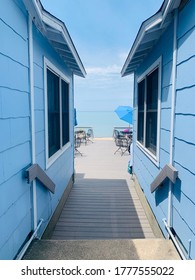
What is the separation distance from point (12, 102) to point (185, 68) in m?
1.49

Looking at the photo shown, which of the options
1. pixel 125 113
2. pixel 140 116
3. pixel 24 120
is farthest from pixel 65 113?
pixel 125 113

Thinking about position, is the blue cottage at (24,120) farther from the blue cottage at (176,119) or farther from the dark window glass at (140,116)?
the dark window glass at (140,116)

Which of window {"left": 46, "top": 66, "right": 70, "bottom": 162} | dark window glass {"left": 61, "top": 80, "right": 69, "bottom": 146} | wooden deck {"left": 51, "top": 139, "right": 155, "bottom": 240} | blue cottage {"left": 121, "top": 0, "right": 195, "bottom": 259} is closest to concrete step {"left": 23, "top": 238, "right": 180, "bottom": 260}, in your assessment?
blue cottage {"left": 121, "top": 0, "right": 195, "bottom": 259}

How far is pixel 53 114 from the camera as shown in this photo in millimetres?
3605

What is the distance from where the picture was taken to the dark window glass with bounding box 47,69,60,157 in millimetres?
3352

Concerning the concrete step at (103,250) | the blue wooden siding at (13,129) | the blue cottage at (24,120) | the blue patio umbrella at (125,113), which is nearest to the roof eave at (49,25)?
the blue cottage at (24,120)

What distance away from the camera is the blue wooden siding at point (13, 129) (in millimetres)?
1578

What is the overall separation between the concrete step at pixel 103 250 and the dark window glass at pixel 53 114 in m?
1.46

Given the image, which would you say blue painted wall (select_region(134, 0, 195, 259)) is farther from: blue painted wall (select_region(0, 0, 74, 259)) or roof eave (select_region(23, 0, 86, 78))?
blue painted wall (select_region(0, 0, 74, 259))

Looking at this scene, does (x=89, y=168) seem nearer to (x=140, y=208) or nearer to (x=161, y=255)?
(x=140, y=208)

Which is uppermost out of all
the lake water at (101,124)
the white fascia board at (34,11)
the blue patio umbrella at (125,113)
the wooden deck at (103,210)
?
the white fascia board at (34,11)

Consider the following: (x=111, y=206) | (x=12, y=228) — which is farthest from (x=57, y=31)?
A: (x=111, y=206)

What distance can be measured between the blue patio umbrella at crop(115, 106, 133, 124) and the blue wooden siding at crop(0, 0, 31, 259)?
9.15 metres

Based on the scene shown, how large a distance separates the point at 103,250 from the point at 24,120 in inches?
58.2
